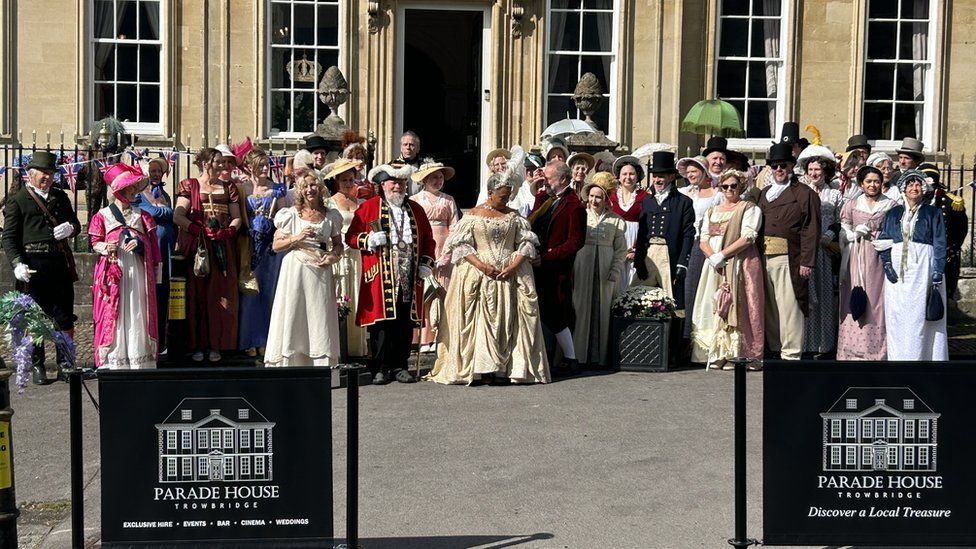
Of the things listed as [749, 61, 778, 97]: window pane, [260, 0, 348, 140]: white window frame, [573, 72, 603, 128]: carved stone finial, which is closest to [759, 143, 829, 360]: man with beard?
[573, 72, 603, 128]: carved stone finial

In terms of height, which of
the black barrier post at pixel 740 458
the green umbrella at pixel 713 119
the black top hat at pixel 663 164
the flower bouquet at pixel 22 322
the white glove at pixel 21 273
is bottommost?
the black barrier post at pixel 740 458

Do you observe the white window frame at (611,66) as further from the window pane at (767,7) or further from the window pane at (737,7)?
→ the window pane at (767,7)

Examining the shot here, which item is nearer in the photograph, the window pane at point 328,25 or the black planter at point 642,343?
the black planter at point 642,343

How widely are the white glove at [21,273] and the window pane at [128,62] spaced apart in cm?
719

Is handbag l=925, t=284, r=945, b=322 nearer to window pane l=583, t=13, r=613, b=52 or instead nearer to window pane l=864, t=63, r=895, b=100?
window pane l=583, t=13, r=613, b=52

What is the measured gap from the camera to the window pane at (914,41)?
18.6 m

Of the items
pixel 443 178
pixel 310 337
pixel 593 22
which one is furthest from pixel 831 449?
pixel 593 22

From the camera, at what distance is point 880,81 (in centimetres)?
1864

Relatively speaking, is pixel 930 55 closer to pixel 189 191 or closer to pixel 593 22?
pixel 593 22

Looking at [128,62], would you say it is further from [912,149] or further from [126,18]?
[912,149]

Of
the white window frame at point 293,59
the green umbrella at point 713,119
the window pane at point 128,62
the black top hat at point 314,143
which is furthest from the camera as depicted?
the window pane at point 128,62

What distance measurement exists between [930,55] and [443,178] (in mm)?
9327

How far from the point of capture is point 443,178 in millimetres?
11977

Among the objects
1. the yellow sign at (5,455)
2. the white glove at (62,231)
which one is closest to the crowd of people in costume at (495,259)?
the white glove at (62,231)
